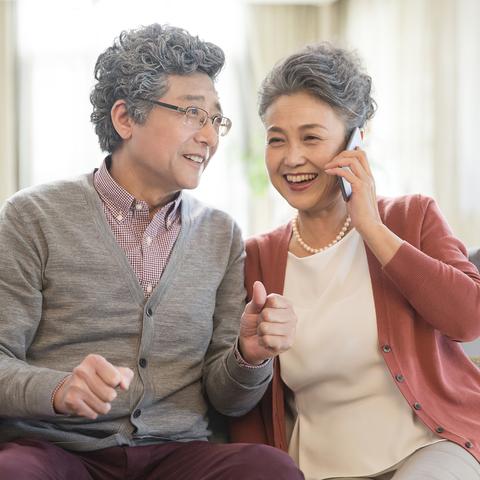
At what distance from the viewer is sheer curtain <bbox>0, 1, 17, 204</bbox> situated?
624 centimetres

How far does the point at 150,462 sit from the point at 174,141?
0.76 meters

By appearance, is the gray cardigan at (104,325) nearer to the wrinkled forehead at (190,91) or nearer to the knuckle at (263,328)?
the knuckle at (263,328)

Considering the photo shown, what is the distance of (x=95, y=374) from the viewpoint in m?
1.45

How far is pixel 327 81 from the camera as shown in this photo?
1.97m

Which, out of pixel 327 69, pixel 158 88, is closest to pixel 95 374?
pixel 158 88

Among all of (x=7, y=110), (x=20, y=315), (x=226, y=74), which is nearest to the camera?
(x=20, y=315)

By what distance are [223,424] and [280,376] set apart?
208 millimetres

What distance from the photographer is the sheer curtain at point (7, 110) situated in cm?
624

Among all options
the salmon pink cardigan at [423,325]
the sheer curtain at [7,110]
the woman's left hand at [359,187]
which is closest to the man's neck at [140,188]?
the salmon pink cardigan at [423,325]

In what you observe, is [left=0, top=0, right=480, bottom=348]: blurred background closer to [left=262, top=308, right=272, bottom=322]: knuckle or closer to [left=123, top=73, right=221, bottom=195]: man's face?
[left=123, top=73, right=221, bottom=195]: man's face

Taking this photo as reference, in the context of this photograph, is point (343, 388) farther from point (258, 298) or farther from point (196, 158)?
point (196, 158)

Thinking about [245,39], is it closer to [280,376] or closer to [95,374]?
[280,376]

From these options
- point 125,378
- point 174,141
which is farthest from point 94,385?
point 174,141

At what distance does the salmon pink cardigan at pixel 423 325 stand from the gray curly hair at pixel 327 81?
26 centimetres
